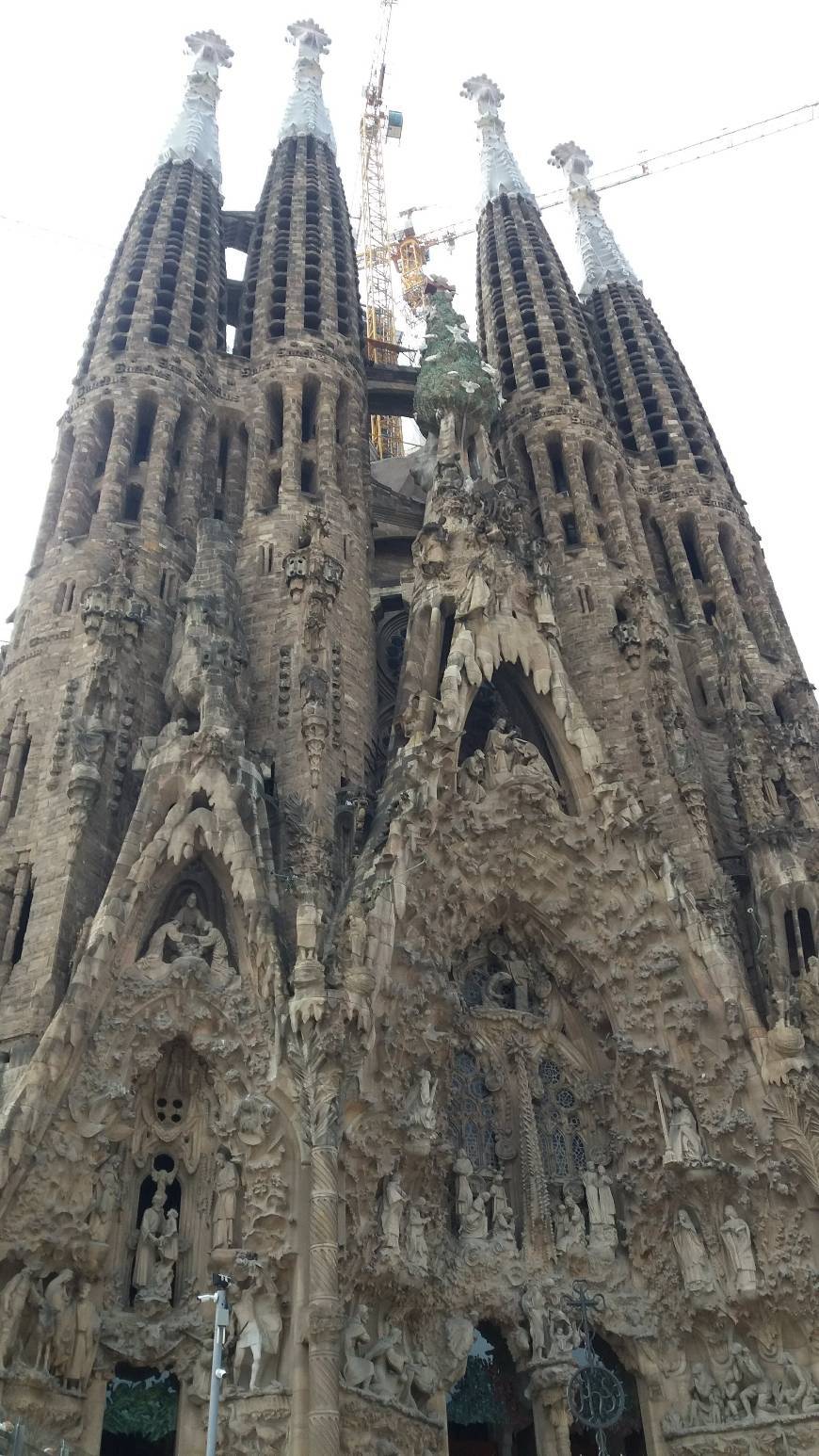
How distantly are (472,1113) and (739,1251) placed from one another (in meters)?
4.05

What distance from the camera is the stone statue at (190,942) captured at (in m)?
15.9

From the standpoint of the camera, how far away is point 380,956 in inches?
647

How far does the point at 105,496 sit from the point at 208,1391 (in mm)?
14733

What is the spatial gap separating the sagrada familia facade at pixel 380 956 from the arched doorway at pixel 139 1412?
0.05 m

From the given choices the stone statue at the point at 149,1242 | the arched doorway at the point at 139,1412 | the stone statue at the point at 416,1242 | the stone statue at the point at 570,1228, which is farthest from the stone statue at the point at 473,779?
the arched doorway at the point at 139,1412

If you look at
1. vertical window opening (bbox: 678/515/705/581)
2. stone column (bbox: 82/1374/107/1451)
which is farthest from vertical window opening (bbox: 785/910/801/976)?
stone column (bbox: 82/1374/107/1451)

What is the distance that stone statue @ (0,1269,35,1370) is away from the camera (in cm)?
1280

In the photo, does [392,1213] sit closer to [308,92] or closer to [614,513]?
[614,513]

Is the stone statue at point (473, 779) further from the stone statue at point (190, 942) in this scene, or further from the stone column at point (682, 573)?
the stone column at point (682, 573)

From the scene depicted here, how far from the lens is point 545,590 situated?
22.2 m

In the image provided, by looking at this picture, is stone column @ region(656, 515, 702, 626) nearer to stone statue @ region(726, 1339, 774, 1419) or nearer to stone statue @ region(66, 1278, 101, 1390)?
stone statue @ region(726, 1339, 774, 1419)

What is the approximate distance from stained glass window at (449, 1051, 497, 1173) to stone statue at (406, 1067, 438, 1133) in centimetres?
141

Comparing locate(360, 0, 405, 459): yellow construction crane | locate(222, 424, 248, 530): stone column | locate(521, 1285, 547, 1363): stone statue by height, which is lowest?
locate(521, 1285, 547, 1363): stone statue

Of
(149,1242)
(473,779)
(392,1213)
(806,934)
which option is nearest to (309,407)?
(473,779)
